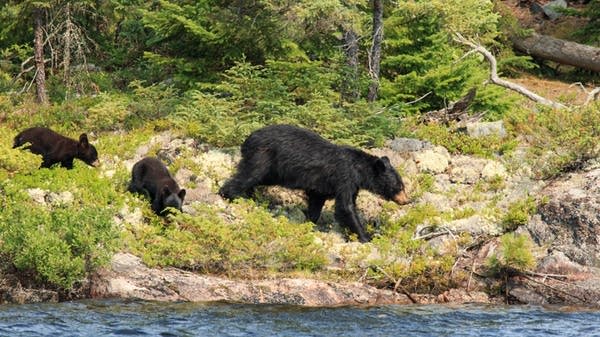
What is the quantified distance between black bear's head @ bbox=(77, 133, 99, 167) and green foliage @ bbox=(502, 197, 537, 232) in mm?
6350

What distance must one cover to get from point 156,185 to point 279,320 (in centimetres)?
399

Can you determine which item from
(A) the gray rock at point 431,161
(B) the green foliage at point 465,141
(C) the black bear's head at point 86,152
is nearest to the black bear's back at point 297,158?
(A) the gray rock at point 431,161

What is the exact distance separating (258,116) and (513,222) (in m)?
5.19

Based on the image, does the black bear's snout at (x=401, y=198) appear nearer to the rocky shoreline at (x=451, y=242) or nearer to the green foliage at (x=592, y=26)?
the rocky shoreline at (x=451, y=242)

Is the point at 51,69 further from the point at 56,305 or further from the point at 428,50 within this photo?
the point at 56,305

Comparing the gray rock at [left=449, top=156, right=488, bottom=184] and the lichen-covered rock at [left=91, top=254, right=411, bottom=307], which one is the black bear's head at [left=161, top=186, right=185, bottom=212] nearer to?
the lichen-covered rock at [left=91, top=254, right=411, bottom=307]

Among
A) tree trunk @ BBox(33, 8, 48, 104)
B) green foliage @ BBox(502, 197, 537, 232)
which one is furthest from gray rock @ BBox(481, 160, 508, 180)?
tree trunk @ BBox(33, 8, 48, 104)

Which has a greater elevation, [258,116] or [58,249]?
[258,116]

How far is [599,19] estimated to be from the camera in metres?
26.4

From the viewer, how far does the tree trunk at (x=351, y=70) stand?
18.5m

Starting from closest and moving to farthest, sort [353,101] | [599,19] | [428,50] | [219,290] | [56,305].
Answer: [56,305] → [219,290] → [353,101] → [428,50] → [599,19]

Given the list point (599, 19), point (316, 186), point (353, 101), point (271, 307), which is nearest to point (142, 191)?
point (316, 186)

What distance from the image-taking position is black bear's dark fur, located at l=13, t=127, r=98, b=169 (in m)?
15.4

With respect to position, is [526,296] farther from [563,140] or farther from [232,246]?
[232,246]
